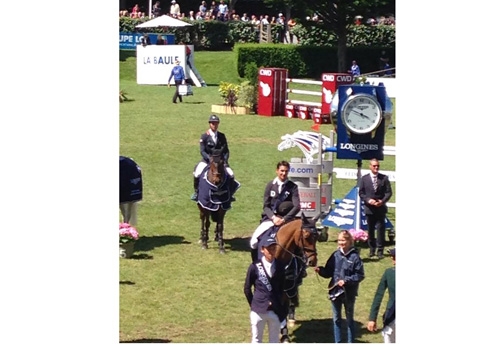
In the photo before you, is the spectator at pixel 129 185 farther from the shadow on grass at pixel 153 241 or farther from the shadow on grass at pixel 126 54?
the shadow on grass at pixel 126 54

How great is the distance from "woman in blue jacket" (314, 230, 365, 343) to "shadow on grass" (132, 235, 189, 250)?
5.44 m

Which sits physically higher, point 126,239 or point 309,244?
point 309,244

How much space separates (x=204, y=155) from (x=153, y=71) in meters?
26.6

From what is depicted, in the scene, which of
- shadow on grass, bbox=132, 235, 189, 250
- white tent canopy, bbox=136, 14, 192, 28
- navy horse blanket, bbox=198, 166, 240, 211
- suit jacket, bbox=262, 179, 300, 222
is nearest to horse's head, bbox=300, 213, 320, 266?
suit jacket, bbox=262, 179, 300, 222

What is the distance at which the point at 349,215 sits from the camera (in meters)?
16.6

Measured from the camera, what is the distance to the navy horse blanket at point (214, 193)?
15680 mm

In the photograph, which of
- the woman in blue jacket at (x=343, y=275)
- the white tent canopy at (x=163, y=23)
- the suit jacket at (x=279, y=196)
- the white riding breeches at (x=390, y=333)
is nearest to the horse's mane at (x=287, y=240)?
the woman in blue jacket at (x=343, y=275)

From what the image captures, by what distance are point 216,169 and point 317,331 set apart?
3.84 m

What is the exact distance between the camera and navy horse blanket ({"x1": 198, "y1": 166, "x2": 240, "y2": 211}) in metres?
15.7

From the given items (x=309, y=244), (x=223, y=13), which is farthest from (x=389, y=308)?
(x=223, y=13)

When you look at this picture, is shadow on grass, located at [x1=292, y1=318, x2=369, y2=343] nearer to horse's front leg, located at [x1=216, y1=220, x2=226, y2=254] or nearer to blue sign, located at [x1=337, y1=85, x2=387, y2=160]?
horse's front leg, located at [x1=216, y1=220, x2=226, y2=254]

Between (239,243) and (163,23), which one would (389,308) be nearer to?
(239,243)

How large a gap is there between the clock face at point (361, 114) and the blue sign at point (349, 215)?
40.3 inches

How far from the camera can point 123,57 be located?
49594 millimetres
